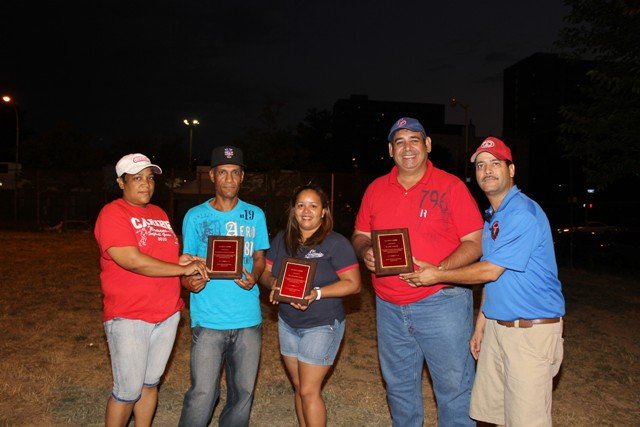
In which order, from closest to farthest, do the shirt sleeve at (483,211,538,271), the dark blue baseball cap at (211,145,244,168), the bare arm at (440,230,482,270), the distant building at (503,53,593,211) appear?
the shirt sleeve at (483,211,538,271) < the bare arm at (440,230,482,270) < the dark blue baseball cap at (211,145,244,168) < the distant building at (503,53,593,211)

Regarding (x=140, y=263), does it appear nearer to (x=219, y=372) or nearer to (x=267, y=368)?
(x=219, y=372)

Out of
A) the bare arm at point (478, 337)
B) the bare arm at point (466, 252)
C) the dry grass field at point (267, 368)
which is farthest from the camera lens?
the dry grass field at point (267, 368)

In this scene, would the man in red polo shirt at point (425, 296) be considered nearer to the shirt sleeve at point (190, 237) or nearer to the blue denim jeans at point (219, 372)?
the blue denim jeans at point (219, 372)

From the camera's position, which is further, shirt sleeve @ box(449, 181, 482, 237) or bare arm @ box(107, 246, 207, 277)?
shirt sleeve @ box(449, 181, 482, 237)

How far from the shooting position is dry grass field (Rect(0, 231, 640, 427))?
16.9 feet

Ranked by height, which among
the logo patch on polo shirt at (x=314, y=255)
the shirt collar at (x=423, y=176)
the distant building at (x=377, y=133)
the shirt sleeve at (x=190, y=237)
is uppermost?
the distant building at (x=377, y=133)

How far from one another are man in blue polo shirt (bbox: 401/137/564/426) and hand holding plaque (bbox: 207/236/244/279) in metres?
1.24

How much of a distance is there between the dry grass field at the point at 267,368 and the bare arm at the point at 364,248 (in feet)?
6.37

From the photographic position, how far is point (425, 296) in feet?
12.5

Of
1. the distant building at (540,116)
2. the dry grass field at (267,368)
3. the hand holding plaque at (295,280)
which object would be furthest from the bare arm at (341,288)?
the distant building at (540,116)

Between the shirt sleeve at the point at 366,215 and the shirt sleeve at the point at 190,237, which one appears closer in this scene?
the shirt sleeve at the point at 190,237

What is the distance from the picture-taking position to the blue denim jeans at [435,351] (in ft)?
12.4

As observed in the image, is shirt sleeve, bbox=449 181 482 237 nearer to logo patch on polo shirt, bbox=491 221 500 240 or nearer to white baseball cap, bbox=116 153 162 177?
logo patch on polo shirt, bbox=491 221 500 240

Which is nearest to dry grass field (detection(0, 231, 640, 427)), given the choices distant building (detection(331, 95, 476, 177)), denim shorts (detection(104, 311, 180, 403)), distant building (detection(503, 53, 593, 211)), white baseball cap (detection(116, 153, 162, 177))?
denim shorts (detection(104, 311, 180, 403))
